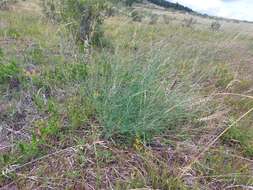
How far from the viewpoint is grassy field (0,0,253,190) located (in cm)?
186

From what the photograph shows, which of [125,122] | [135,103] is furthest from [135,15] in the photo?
[125,122]

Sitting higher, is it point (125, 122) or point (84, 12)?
point (84, 12)

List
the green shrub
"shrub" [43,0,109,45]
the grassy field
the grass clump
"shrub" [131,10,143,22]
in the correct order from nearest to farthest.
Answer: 1. the grassy field
2. the grass clump
3. the green shrub
4. "shrub" [131,10,143,22]
5. "shrub" [43,0,109,45]

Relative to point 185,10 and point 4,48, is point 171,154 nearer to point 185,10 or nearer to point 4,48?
point 4,48

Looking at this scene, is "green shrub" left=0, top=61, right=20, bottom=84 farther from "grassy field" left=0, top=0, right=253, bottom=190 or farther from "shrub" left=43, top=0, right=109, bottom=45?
"shrub" left=43, top=0, right=109, bottom=45

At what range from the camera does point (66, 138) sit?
211cm

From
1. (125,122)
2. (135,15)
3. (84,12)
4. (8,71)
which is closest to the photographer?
(125,122)

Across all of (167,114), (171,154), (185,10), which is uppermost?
(185,10)

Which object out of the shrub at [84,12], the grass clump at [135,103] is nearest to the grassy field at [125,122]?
the grass clump at [135,103]

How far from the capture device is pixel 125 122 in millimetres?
2088

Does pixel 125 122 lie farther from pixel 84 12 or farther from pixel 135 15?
pixel 84 12

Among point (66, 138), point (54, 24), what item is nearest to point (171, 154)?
point (66, 138)

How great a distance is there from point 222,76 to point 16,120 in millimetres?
2195

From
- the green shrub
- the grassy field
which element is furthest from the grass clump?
the green shrub
